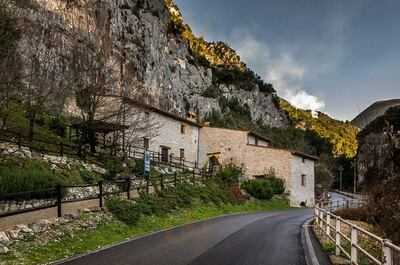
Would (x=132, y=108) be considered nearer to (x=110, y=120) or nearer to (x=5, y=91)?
(x=110, y=120)

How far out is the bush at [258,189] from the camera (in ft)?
126

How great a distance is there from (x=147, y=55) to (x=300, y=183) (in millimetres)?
30789

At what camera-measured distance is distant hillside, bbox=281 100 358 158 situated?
10719cm

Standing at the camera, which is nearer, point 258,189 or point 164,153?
point 258,189

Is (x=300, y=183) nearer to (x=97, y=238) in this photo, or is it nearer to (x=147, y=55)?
(x=147, y=55)

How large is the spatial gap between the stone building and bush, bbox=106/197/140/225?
28897mm

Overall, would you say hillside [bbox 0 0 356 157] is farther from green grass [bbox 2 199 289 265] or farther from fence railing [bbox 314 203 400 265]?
fence railing [bbox 314 203 400 265]

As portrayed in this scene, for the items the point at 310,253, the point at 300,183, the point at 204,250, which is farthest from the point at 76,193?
the point at 300,183

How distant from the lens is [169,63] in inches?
2810

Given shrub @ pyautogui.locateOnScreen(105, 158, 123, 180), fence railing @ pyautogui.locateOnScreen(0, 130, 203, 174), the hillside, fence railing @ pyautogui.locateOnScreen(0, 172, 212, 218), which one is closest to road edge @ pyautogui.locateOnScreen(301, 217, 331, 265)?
fence railing @ pyautogui.locateOnScreen(0, 172, 212, 218)

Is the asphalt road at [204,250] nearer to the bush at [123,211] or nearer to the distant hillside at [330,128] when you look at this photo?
the bush at [123,211]

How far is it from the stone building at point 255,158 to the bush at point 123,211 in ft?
94.8

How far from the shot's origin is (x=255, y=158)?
44.0 meters

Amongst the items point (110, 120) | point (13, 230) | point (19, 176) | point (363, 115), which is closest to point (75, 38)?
point (110, 120)
